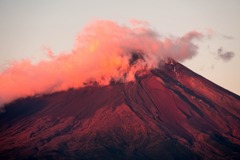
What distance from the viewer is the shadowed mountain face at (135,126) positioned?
164750mm

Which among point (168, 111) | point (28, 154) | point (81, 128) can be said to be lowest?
point (28, 154)

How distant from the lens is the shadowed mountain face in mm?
164750

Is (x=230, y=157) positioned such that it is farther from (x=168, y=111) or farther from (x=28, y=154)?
(x=28, y=154)

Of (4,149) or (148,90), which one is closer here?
(4,149)

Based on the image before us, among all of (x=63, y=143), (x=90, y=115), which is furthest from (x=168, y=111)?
(x=63, y=143)

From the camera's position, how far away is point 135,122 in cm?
17875

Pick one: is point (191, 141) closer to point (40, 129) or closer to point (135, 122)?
point (135, 122)

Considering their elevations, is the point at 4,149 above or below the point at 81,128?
below

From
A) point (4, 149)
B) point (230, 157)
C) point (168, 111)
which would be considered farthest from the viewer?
point (168, 111)

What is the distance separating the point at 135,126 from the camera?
177000mm

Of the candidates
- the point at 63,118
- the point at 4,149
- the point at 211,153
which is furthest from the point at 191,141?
the point at 4,149

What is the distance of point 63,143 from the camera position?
169875 millimetres

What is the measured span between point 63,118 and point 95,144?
73.0ft

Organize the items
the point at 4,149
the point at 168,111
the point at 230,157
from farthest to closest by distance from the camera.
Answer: the point at 168,111, the point at 4,149, the point at 230,157
